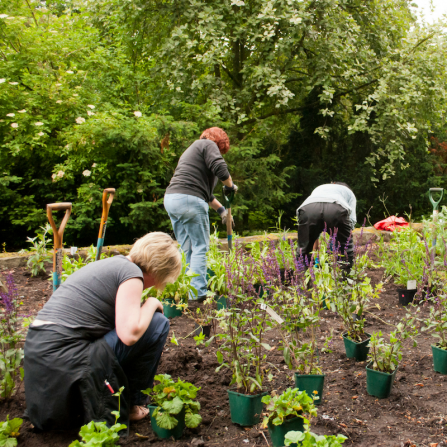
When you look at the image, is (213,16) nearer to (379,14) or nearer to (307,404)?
(379,14)

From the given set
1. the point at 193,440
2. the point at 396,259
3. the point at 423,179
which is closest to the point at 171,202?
the point at 193,440

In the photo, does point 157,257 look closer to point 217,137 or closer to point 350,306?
point 350,306

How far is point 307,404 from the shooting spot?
6.04ft

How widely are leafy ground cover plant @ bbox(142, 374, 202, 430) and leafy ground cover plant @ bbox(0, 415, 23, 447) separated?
0.56 metres

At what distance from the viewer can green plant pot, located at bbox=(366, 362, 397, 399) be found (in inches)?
89.4

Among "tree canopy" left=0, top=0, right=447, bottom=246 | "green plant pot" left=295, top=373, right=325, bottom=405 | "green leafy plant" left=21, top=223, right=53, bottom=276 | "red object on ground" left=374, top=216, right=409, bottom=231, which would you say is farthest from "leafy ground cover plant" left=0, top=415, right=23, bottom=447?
"red object on ground" left=374, top=216, right=409, bottom=231

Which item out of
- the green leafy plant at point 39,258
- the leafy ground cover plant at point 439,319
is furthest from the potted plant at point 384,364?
the green leafy plant at point 39,258

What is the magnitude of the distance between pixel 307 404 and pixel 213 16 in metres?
6.17

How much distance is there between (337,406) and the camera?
2223 mm

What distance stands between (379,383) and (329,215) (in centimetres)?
161

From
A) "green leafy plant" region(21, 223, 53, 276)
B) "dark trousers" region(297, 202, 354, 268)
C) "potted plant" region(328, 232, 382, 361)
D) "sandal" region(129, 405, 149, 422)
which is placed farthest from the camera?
"green leafy plant" region(21, 223, 53, 276)

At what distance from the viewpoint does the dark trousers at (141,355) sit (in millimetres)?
1989

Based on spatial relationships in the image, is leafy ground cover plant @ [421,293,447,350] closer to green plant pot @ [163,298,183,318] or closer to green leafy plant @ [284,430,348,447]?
green leafy plant @ [284,430,348,447]

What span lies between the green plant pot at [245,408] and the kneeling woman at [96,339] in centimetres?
44
